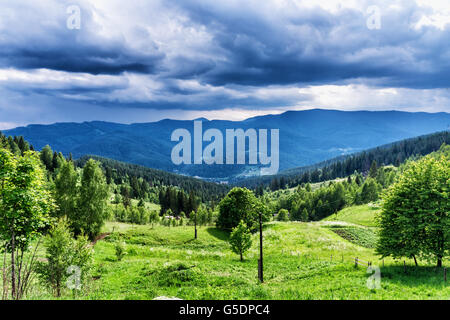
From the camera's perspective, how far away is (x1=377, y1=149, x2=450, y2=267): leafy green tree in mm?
27781

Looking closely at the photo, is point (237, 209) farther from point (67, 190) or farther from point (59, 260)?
point (59, 260)

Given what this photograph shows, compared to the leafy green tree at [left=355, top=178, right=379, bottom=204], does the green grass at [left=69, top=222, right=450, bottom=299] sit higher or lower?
lower

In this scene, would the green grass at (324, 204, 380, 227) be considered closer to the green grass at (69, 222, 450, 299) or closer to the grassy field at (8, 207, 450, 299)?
the grassy field at (8, 207, 450, 299)

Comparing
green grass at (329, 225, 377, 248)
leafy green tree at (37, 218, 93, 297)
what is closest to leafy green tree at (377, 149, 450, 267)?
leafy green tree at (37, 218, 93, 297)

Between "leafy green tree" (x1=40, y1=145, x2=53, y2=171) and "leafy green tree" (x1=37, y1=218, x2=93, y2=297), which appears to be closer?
Result: "leafy green tree" (x1=37, y1=218, x2=93, y2=297)

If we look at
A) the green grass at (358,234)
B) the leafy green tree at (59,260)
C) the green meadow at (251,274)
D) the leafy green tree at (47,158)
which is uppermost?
the leafy green tree at (47,158)

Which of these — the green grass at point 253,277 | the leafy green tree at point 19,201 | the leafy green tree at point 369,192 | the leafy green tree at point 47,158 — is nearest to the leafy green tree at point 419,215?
the green grass at point 253,277

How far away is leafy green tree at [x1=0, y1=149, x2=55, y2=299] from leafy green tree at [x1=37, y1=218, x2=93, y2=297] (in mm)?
3674

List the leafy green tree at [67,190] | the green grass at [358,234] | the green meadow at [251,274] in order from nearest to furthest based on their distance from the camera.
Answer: the green meadow at [251,274]
the leafy green tree at [67,190]
the green grass at [358,234]

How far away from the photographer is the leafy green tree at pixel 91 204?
2007 inches

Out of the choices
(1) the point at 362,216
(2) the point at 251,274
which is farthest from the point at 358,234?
(2) the point at 251,274

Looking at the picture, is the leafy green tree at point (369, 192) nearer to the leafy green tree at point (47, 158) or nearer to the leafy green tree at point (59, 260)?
the leafy green tree at point (59, 260)

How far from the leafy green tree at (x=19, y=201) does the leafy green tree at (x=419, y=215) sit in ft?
106

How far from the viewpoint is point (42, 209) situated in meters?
16.4
